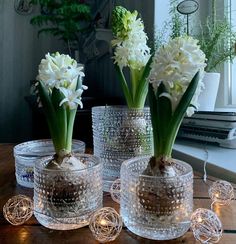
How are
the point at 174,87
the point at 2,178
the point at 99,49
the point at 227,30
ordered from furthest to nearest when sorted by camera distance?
the point at 99,49, the point at 227,30, the point at 2,178, the point at 174,87

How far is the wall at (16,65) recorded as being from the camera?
9.66ft

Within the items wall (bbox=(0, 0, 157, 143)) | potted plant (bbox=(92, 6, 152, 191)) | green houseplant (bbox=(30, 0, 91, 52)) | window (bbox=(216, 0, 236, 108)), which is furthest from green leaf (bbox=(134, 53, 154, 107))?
wall (bbox=(0, 0, 157, 143))

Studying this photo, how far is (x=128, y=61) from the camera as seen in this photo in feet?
2.10

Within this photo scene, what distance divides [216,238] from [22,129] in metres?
2.79

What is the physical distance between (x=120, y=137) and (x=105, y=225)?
22cm

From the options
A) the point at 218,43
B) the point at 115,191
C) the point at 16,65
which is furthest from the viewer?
the point at 16,65

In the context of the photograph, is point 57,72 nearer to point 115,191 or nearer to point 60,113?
point 60,113

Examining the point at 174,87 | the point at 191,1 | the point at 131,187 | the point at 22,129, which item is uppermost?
the point at 191,1

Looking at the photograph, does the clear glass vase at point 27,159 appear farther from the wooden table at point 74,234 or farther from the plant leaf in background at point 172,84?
the plant leaf in background at point 172,84

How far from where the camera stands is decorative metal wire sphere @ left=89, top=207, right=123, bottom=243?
442 millimetres

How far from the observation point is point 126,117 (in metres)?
0.64

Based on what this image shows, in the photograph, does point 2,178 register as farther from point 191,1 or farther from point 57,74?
point 191,1

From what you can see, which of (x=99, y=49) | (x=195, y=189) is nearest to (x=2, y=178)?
(x=195, y=189)

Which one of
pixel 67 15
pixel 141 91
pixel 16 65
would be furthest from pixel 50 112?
pixel 16 65
